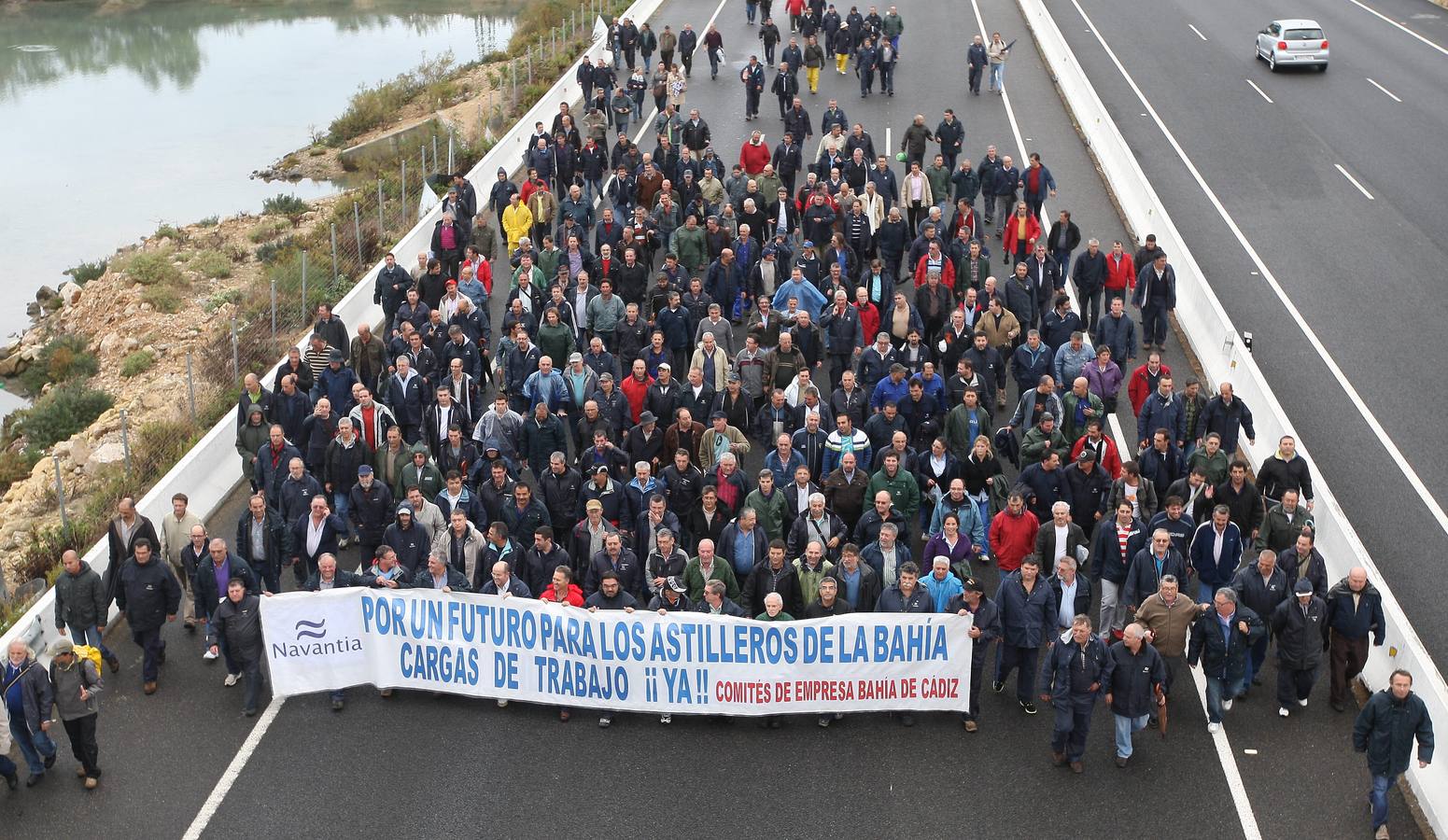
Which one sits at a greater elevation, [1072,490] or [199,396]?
[1072,490]

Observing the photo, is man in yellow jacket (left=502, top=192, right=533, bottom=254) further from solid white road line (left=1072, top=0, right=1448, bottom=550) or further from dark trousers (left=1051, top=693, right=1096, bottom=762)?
dark trousers (left=1051, top=693, right=1096, bottom=762)

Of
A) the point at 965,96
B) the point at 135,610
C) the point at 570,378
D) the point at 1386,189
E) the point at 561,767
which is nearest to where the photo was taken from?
the point at 561,767

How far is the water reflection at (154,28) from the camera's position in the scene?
57.1 m

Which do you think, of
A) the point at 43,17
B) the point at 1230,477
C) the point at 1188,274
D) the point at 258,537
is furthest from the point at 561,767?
the point at 43,17

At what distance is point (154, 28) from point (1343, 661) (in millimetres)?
61737

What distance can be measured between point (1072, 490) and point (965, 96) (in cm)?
1972

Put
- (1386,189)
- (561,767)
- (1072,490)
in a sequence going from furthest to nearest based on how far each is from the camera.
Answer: (1386,189)
(1072,490)
(561,767)

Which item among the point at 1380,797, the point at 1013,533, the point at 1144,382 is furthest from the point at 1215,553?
the point at 1144,382

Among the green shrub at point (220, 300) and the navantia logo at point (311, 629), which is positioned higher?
the navantia logo at point (311, 629)

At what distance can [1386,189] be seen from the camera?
87.2 ft

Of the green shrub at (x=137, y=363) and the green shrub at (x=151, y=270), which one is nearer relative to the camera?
the green shrub at (x=137, y=363)

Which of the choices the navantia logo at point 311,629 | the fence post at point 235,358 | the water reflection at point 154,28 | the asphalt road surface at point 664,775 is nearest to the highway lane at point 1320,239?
the asphalt road surface at point 664,775

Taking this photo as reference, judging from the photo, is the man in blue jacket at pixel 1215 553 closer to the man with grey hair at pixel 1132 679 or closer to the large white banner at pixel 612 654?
the man with grey hair at pixel 1132 679

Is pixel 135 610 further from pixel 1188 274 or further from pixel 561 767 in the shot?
pixel 1188 274
